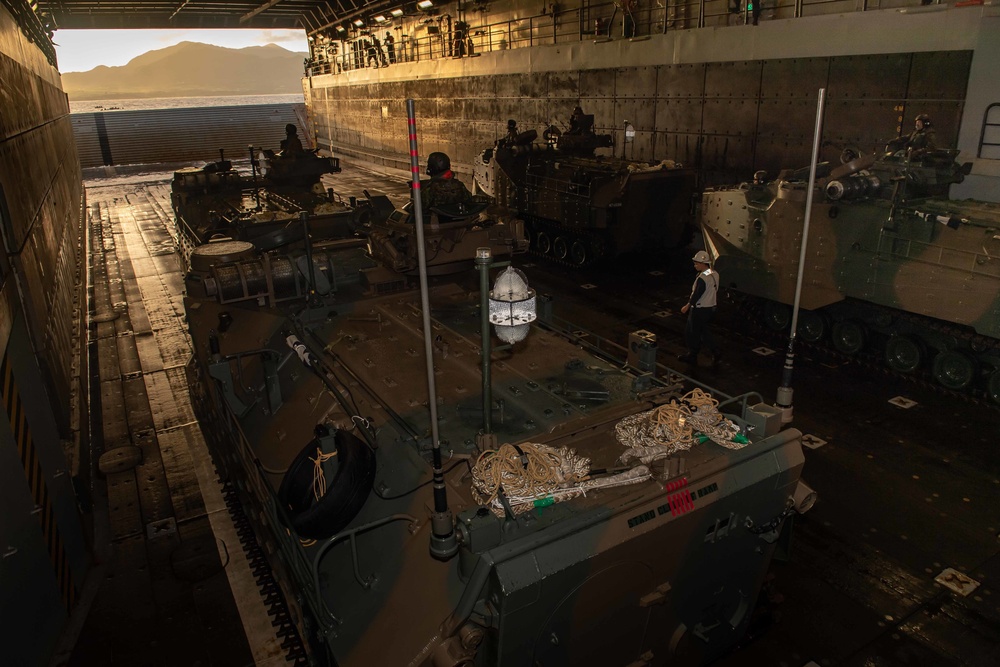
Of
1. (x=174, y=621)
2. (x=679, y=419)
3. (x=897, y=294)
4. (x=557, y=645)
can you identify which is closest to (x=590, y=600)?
(x=557, y=645)

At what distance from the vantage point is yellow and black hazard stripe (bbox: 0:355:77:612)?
21.5ft

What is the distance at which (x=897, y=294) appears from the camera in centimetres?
1117

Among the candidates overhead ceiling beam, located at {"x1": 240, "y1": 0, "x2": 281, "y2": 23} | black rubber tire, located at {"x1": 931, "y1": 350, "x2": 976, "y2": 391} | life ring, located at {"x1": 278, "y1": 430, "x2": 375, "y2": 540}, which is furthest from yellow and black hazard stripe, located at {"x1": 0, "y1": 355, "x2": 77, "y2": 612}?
overhead ceiling beam, located at {"x1": 240, "y1": 0, "x2": 281, "y2": 23}

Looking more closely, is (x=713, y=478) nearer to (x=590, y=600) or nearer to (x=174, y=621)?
(x=590, y=600)

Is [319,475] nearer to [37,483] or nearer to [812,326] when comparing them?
[37,483]

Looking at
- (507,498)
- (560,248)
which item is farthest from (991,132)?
(507,498)

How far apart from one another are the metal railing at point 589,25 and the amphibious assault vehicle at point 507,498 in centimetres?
1256

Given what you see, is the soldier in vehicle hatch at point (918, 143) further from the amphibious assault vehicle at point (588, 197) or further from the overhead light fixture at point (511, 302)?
the overhead light fixture at point (511, 302)

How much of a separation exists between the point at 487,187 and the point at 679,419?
18.0 meters

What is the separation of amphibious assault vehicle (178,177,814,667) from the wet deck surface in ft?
2.52

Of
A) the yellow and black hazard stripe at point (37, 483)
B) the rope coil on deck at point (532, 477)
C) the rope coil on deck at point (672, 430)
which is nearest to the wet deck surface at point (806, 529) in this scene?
the yellow and black hazard stripe at point (37, 483)

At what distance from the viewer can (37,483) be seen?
682 cm

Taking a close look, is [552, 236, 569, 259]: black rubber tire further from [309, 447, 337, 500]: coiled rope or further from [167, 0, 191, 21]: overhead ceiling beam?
[167, 0, 191, 21]: overhead ceiling beam

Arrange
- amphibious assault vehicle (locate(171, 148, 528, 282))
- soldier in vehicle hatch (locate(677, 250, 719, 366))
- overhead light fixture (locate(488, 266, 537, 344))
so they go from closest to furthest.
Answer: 1. overhead light fixture (locate(488, 266, 537, 344))
2. amphibious assault vehicle (locate(171, 148, 528, 282))
3. soldier in vehicle hatch (locate(677, 250, 719, 366))
